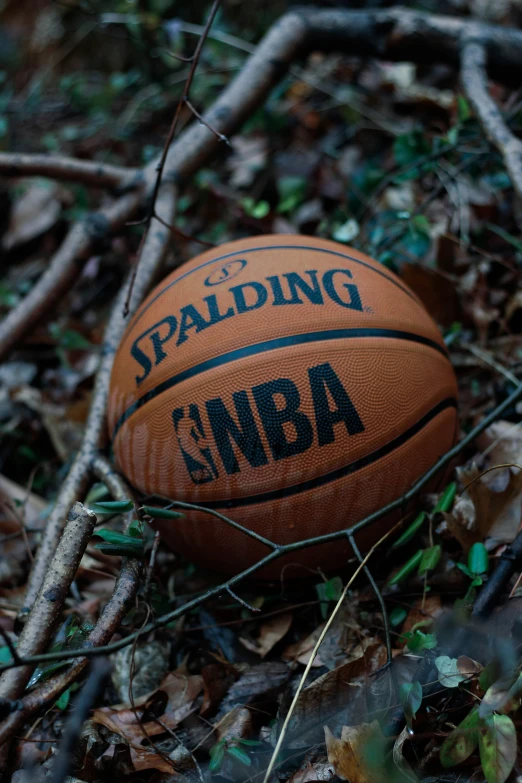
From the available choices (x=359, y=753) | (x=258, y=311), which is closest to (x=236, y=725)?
(x=359, y=753)

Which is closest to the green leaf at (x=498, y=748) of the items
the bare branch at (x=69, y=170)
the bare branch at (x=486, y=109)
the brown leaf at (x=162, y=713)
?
the brown leaf at (x=162, y=713)

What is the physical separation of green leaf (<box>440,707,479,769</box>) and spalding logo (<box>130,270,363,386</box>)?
1.12 metres

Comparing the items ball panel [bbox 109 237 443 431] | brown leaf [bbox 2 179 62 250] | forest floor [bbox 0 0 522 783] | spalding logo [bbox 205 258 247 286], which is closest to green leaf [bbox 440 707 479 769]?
forest floor [bbox 0 0 522 783]

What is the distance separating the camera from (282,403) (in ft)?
6.31

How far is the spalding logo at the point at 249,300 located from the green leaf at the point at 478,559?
76cm

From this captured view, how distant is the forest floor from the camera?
5.65 ft

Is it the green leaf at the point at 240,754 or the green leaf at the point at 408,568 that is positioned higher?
the green leaf at the point at 408,568

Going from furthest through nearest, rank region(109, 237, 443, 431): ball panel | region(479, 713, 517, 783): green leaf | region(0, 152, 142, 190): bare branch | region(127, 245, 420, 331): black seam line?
region(0, 152, 142, 190): bare branch
region(127, 245, 420, 331): black seam line
region(109, 237, 443, 431): ball panel
region(479, 713, 517, 783): green leaf

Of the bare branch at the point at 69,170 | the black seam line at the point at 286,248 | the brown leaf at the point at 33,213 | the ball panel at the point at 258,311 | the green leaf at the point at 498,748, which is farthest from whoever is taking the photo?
the brown leaf at the point at 33,213

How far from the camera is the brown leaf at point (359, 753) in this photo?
1.55 m

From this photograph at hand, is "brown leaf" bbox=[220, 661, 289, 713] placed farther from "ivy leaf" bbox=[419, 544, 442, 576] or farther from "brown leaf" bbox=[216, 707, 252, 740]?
"ivy leaf" bbox=[419, 544, 442, 576]

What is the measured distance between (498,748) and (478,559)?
0.54 metres

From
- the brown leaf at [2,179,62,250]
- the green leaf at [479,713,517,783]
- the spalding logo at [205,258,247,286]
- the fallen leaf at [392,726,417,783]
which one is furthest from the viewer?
the brown leaf at [2,179,62,250]

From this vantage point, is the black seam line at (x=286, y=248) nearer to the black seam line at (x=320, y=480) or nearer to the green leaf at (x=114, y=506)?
the black seam line at (x=320, y=480)
